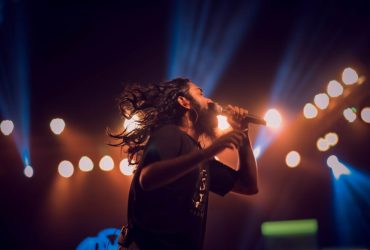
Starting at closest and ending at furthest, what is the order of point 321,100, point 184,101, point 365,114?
point 184,101 < point 365,114 < point 321,100

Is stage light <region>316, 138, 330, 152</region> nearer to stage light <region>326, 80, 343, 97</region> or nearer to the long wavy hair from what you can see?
stage light <region>326, 80, 343, 97</region>

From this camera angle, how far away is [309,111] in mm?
4727

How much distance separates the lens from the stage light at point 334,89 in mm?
4414

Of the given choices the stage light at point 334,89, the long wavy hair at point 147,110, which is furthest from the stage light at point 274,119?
the long wavy hair at point 147,110

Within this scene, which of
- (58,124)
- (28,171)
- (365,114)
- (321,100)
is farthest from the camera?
(28,171)

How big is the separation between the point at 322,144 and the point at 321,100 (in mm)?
631

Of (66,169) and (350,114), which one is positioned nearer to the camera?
(350,114)

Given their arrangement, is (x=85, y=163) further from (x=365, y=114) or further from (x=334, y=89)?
(x=365, y=114)

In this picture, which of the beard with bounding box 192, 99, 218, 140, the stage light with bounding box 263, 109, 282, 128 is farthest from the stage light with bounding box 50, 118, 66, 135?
the beard with bounding box 192, 99, 218, 140

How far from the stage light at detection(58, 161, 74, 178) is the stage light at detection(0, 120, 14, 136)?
95 cm

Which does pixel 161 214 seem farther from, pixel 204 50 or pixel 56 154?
pixel 56 154

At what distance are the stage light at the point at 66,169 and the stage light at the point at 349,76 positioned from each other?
425cm

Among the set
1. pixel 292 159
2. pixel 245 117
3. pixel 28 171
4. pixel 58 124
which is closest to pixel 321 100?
pixel 292 159

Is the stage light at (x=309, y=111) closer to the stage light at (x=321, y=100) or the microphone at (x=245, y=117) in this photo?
the stage light at (x=321, y=100)
